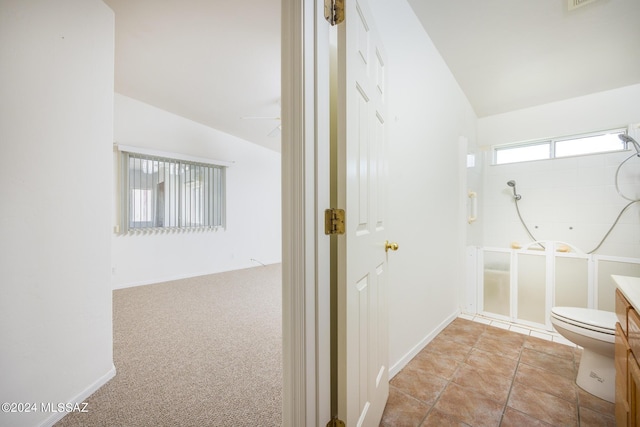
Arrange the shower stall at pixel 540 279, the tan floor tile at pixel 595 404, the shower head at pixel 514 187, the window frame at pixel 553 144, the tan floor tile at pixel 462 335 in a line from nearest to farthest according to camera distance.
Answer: the tan floor tile at pixel 595 404 → the tan floor tile at pixel 462 335 → the shower stall at pixel 540 279 → the window frame at pixel 553 144 → the shower head at pixel 514 187

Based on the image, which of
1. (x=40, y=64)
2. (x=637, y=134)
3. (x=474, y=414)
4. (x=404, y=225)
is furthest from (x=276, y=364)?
(x=637, y=134)

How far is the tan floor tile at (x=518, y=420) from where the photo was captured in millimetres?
1242

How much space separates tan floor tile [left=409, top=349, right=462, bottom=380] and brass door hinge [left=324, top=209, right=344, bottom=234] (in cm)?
147

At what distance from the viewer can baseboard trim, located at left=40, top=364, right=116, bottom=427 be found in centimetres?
121

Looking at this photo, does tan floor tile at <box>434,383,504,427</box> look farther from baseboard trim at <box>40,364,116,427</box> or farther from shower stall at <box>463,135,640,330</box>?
baseboard trim at <box>40,364,116,427</box>

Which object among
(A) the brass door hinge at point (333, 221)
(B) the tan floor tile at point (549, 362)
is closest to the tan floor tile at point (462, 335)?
(B) the tan floor tile at point (549, 362)

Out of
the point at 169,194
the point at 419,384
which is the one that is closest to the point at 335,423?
the point at 419,384

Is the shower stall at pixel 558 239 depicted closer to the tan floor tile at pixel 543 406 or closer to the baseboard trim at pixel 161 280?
the tan floor tile at pixel 543 406

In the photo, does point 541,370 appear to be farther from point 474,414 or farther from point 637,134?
point 637,134

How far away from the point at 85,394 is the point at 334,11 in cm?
231

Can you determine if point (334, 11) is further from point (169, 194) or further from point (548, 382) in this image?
point (169, 194)

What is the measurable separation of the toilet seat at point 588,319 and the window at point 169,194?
4.62m

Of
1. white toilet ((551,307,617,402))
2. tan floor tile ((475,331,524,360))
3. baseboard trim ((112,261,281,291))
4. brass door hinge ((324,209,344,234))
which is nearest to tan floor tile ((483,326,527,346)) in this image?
tan floor tile ((475,331,524,360))

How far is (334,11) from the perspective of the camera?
91cm
